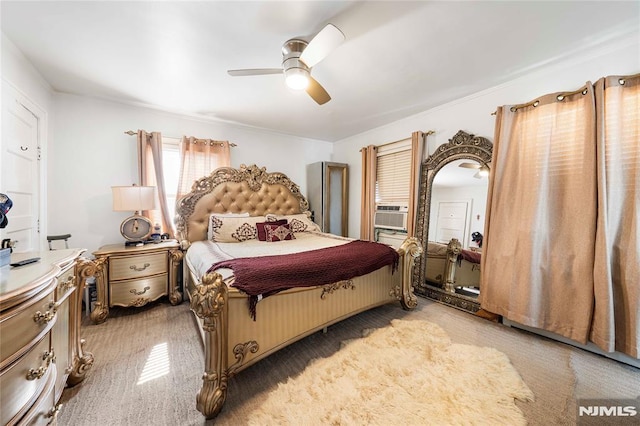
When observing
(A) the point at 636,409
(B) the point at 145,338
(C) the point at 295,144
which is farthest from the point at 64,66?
(A) the point at 636,409

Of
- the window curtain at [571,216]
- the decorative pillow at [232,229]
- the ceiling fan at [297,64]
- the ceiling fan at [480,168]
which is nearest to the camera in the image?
the ceiling fan at [297,64]

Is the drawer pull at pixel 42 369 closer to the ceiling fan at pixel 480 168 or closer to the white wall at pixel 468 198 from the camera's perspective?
the white wall at pixel 468 198

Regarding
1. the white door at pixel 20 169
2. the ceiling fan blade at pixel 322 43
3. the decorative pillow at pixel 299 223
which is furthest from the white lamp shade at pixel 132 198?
the ceiling fan blade at pixel 322 43

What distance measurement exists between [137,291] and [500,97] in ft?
14.6

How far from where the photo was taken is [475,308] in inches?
101

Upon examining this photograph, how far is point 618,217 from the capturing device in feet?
5.73

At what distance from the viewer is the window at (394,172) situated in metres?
3.38

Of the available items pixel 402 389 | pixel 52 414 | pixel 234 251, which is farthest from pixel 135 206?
pixel 402 389

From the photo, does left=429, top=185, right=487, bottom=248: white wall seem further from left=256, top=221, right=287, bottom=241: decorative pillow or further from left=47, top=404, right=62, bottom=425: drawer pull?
left=47, top=404, right=62, bottom=425: drawer pull

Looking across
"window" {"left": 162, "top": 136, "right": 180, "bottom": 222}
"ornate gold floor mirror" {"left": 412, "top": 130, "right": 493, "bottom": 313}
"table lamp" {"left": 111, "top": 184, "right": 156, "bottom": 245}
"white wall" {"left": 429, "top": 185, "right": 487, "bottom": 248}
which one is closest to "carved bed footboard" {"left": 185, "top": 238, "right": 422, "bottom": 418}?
"ornate gold floor mirror" {"left": 412, "top": 130, "right": 493, "bottom": 313}

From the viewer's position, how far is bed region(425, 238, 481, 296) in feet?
8.68

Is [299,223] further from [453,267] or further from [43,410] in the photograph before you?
[43,410]

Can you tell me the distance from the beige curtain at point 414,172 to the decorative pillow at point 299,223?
1.44 meters

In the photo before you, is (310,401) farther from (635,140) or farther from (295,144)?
(295,144)
